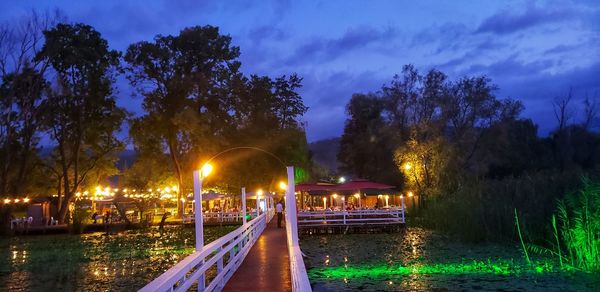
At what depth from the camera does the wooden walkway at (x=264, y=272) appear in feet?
39.0

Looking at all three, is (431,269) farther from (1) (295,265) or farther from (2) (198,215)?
(1) (295,265)

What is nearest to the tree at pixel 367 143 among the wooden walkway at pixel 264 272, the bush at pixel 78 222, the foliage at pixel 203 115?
the foliage at pixel 203 115

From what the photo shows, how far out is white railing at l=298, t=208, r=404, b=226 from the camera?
30.2 m

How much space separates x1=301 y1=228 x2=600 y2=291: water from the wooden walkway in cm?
79

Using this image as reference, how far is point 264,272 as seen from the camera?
1407 centimetres

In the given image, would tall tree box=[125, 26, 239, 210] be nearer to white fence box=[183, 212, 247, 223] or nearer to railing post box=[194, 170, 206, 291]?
white fence box=[183, 212, 247, 223]

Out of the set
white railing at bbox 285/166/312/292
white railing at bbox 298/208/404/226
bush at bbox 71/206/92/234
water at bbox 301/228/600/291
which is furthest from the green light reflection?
bush at bbox 71/206/92/234

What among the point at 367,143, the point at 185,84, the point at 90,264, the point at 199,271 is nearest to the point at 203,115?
the point at 185,84

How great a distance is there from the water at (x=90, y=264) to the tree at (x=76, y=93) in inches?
760

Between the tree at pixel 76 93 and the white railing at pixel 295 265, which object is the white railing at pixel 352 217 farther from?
the tree at pixel 76 93

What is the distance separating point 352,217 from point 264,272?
18014 millimetres

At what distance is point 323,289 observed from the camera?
12.7 m

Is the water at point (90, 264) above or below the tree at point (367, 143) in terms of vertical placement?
below

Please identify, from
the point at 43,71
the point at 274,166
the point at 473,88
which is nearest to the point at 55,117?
the point at 43,71
